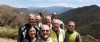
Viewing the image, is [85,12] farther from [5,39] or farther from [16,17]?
[5,39]

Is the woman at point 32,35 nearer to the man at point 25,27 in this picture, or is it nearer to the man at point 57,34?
the man at point 25,27

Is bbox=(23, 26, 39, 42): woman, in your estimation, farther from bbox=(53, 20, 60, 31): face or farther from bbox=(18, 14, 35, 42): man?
bbox=(53, 20, 60, 31): face

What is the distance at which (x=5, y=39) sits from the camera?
21.7m

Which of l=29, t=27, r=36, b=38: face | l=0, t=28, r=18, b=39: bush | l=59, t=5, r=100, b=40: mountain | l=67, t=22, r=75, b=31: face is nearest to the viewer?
l=29, t=27, r=36, b=38: face

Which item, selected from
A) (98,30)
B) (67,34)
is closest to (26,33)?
(67,34)

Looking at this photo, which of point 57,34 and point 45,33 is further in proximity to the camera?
point 57,34

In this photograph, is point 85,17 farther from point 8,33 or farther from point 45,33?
point 45,33

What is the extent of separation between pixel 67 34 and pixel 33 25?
0.84 meters

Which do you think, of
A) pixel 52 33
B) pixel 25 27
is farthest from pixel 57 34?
pixel 25 27

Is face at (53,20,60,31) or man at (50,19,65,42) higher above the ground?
face at (53,20,60,31)

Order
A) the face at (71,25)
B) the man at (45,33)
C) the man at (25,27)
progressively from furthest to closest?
the man at (25,27) → the face at (71,25) → the man at (45,33)

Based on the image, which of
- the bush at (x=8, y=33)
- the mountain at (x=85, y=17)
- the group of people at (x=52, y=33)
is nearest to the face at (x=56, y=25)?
the group of people at (x=52, y=33)

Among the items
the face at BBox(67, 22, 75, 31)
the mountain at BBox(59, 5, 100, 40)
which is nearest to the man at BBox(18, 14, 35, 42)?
the face at BBox(67, 22, 75, 31)

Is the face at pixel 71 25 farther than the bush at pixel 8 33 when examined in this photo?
No
